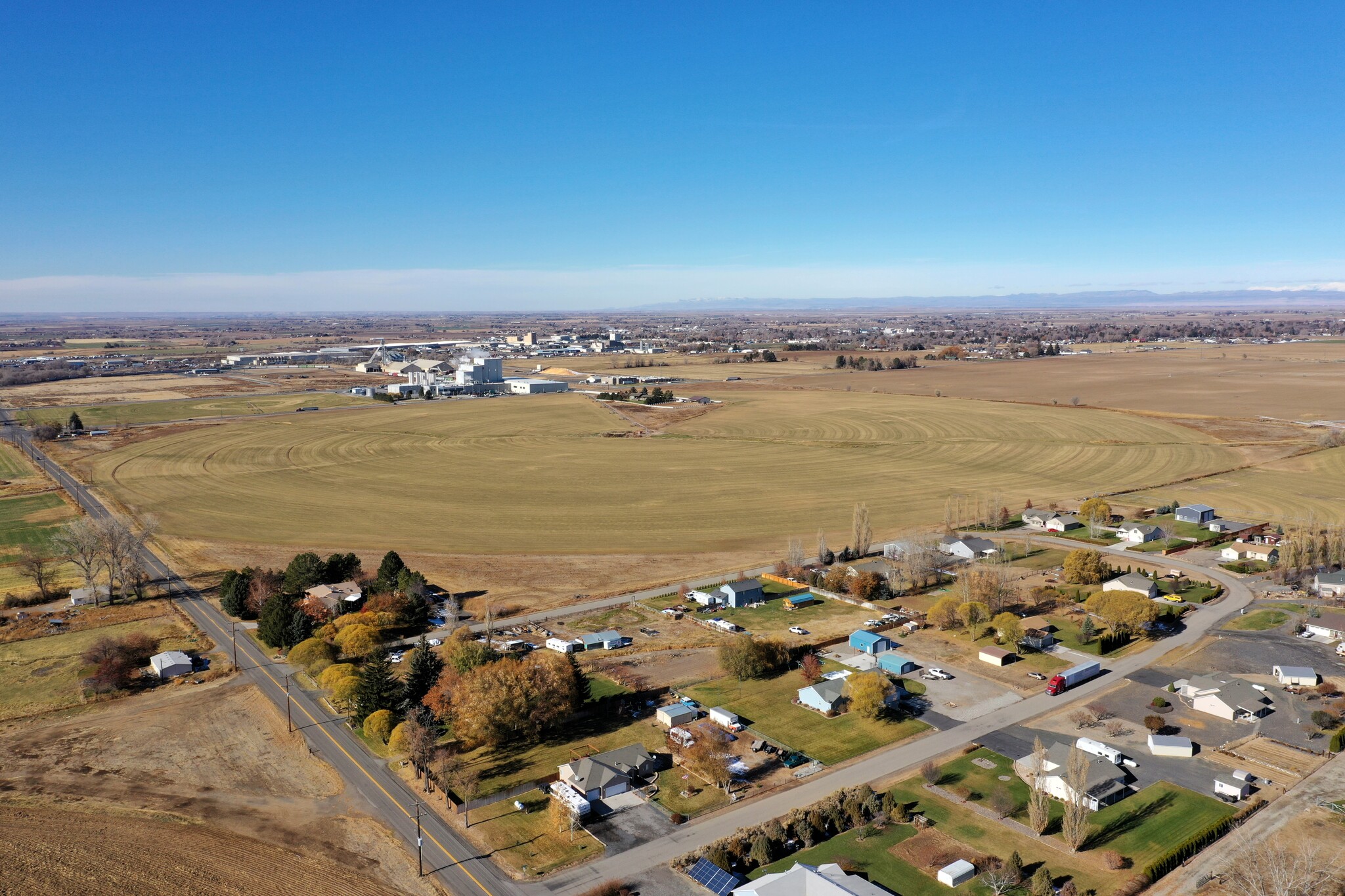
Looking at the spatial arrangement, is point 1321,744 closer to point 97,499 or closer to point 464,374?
point 97,499

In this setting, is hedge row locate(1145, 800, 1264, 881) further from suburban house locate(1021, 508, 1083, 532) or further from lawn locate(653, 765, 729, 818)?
Result: suburban house locate(1021, 508, 1083, 532)

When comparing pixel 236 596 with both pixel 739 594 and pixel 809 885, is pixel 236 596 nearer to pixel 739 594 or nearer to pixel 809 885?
pixel 739 594

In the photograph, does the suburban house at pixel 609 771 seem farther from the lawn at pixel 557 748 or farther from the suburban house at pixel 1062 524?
the suburban house at pixel 1062 524

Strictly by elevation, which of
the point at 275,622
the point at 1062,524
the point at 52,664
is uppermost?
the point at 275,622

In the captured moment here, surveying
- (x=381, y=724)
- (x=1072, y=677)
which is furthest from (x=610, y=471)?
(x=1072, y=677)

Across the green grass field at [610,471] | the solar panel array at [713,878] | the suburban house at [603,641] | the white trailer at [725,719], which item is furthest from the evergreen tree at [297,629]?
the solar panel array at [713,878]
